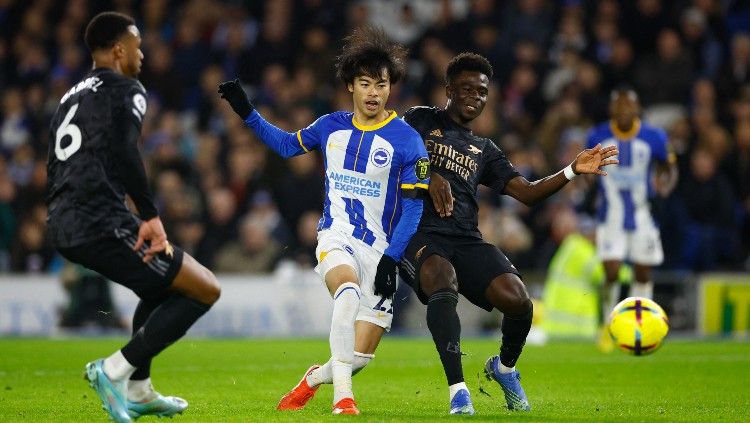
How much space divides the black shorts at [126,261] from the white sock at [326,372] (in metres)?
1.43

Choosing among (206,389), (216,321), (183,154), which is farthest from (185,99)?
(206,389)

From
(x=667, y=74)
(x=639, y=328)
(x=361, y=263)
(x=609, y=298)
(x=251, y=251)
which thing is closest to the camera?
(x=361, y=263)

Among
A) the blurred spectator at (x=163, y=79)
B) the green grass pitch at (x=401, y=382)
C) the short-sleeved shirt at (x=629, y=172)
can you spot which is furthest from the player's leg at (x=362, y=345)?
the blurred spectator at (x=163, y=79)

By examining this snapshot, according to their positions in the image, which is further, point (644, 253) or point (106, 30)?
point (644, 253)

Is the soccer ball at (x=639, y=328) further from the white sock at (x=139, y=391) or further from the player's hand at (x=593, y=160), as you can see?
the white sock at (x=139, y=391)

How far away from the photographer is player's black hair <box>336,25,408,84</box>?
7.50 meters

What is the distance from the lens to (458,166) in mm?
7934

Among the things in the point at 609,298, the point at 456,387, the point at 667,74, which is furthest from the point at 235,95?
the point at 667,74

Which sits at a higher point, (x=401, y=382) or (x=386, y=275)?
(x=386, y=275)

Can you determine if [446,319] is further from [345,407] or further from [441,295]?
[345,407]

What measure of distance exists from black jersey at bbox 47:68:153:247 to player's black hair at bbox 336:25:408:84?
5.34 feet

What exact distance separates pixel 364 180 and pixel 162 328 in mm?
1697

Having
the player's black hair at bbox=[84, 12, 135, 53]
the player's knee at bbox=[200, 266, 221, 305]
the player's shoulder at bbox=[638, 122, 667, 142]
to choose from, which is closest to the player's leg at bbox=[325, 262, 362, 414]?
the player's knee at bbox=[200, 266, 221, 305]

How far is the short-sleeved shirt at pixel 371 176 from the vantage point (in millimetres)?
7422
